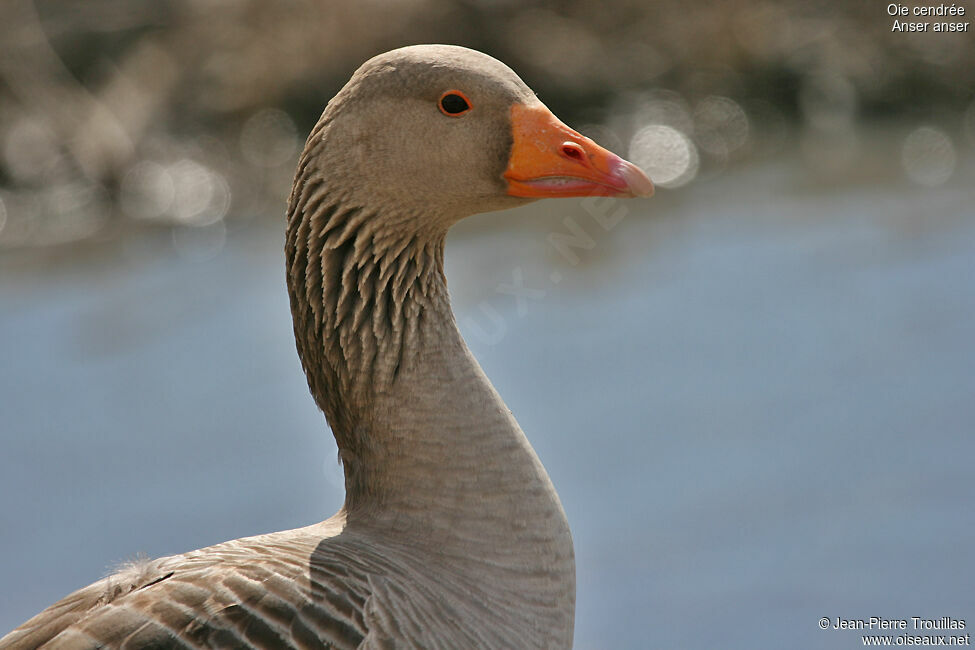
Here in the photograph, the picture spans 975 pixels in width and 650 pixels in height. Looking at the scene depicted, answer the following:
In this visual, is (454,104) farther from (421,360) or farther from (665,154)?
(665,154)

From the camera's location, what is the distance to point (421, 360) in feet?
11.2

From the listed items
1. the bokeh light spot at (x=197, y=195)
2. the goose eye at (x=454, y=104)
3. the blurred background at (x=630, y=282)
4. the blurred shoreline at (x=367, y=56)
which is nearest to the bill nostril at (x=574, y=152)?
the goose eye at (x=454, y=104)

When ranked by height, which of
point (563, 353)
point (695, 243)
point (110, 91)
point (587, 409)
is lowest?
point (587, 409)

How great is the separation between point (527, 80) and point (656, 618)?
21.7ft

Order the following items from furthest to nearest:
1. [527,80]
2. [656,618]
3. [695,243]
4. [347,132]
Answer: [527,80], [695,243], [656,618], [347,132]

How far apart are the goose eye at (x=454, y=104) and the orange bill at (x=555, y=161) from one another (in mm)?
135

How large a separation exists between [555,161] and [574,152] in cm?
6

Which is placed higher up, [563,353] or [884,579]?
[563,353]

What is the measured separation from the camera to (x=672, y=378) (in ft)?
28.4

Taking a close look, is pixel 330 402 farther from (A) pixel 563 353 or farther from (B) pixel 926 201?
(B) pixel 926 201

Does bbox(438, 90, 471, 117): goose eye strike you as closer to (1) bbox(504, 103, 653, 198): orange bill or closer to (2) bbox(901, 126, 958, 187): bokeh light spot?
(1) bbox(504, 103, 653, 198): orange bill

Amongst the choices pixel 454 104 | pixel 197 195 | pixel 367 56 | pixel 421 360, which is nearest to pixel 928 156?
pixel 367 56

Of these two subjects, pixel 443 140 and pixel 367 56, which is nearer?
pixel 443 140

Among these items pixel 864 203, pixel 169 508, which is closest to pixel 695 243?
pixel 864 203
